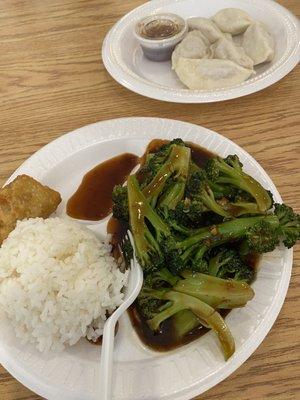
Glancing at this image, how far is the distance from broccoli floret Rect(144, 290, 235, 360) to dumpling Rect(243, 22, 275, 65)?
5.33 feet

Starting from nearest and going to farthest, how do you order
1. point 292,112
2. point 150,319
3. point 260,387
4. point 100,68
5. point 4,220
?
point 260,387 < point 150,319 < point 4,220 < point 292,112 < point 100,68

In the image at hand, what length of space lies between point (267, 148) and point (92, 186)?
0.85 meters

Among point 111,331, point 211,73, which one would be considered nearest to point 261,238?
point 111,331

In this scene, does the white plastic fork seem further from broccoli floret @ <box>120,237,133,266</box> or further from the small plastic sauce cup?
the small plastic sauce cup

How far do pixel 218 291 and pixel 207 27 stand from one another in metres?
1.88

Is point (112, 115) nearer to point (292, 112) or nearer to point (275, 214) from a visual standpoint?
point (292, 112)

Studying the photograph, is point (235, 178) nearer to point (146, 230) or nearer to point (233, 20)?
point (146, 230)

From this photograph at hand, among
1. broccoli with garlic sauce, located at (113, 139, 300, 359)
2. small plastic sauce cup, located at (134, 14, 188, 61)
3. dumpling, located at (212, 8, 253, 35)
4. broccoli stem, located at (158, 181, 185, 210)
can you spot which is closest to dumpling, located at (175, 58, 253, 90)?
small plastic sauce cup, located at (134, 14, 188, 61)

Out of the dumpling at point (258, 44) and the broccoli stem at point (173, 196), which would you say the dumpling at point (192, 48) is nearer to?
the dumpling at point (258, 44)

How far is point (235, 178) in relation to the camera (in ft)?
5.49

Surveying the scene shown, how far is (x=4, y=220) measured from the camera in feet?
5.91

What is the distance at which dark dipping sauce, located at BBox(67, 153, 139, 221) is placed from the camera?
6.52ft

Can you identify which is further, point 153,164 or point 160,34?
point 160,34

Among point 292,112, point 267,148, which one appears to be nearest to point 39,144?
point 267,148
